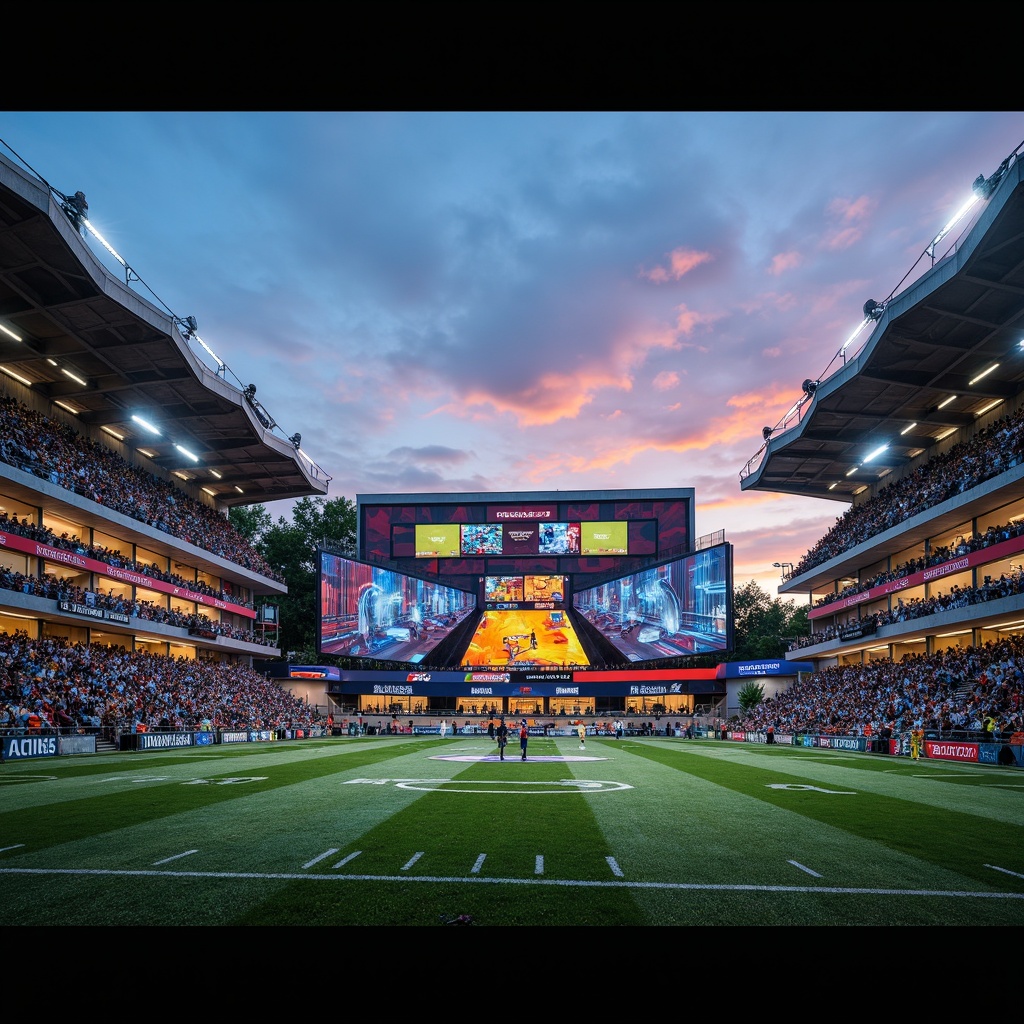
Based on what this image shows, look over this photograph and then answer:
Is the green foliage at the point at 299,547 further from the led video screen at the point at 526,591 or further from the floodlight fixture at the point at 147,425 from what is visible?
the floodlight fixture at the point at 147,425

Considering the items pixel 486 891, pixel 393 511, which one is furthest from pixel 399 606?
pixel 486 891

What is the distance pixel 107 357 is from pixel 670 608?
158ft

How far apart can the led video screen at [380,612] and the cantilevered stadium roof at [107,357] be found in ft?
33.9

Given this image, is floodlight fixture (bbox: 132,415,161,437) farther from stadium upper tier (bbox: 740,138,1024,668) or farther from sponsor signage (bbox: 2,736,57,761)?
stadium upper tier (bbox: 740,138,1024,668)

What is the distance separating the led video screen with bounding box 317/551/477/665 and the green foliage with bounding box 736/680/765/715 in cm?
3210

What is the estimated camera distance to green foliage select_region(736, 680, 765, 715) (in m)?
69.8

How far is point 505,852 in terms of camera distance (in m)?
11.2

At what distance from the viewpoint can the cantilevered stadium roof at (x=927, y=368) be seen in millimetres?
30473


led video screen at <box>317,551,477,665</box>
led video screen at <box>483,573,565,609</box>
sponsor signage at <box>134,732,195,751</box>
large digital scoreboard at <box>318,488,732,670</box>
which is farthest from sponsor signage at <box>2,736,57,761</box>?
led video screen at <box>483,573,565,609</box>

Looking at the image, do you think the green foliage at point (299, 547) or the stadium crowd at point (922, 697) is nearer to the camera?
the stadium crowd at point (922, 697)

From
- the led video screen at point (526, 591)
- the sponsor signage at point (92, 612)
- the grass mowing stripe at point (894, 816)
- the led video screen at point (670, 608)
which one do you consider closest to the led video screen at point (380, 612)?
the led video screen at point (526, 591)

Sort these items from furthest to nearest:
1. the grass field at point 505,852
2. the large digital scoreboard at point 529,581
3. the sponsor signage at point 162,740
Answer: the large digital scoreboard at point 529,581 < the sponsor signage at point 162,740 < the grass field at point 505,852

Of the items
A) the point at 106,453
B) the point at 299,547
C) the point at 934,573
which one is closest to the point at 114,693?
the point at 106,453

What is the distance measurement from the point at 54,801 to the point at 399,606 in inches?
2346
